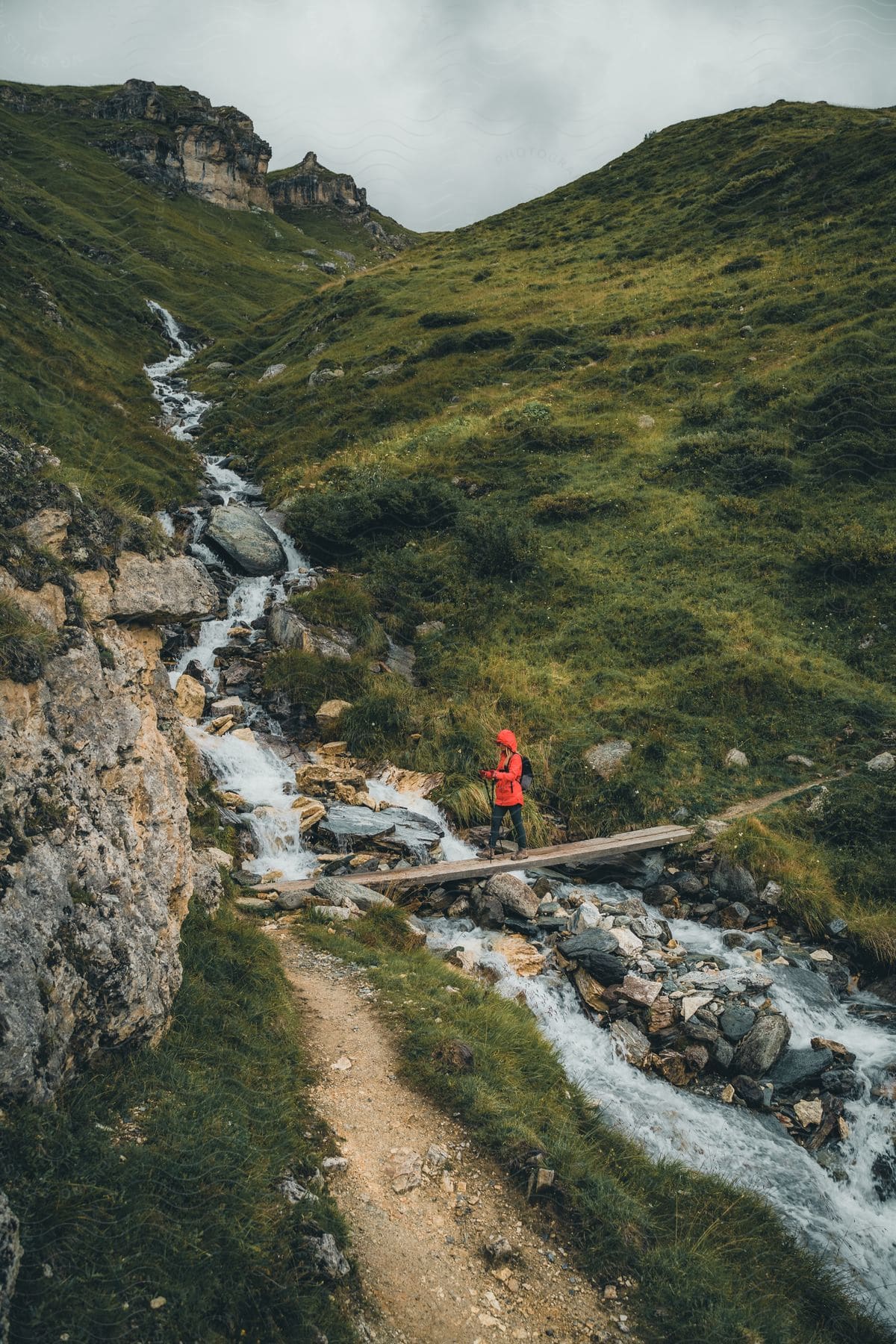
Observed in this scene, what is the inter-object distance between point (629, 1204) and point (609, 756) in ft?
33.3

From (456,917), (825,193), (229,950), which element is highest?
(825,193)

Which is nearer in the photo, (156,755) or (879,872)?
(156,755)

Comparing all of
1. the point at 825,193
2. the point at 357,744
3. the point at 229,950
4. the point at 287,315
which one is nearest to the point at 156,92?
the point at 287,315

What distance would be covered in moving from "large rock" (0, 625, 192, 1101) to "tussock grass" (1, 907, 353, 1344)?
34 cm

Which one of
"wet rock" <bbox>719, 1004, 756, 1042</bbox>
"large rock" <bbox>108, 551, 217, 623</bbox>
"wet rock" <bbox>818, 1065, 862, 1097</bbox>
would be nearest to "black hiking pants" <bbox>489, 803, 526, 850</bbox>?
"wet rock" <bbox>719, 1004, 756, 1042</bbox>

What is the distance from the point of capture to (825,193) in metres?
42.0

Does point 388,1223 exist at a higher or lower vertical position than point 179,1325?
lower

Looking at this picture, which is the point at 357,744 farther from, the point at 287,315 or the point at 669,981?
the point at 287,315

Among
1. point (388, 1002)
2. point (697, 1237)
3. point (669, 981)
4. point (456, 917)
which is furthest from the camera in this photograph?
point (456, 917)

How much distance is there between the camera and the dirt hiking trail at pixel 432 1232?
15.6 ft

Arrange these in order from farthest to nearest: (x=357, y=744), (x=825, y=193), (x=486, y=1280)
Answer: (x=825, y=193), (x=357, y=744), (x=486, y=1280)

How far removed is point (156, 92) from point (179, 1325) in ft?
500

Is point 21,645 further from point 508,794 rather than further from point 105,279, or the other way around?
point 105,279

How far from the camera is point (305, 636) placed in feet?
61.7
